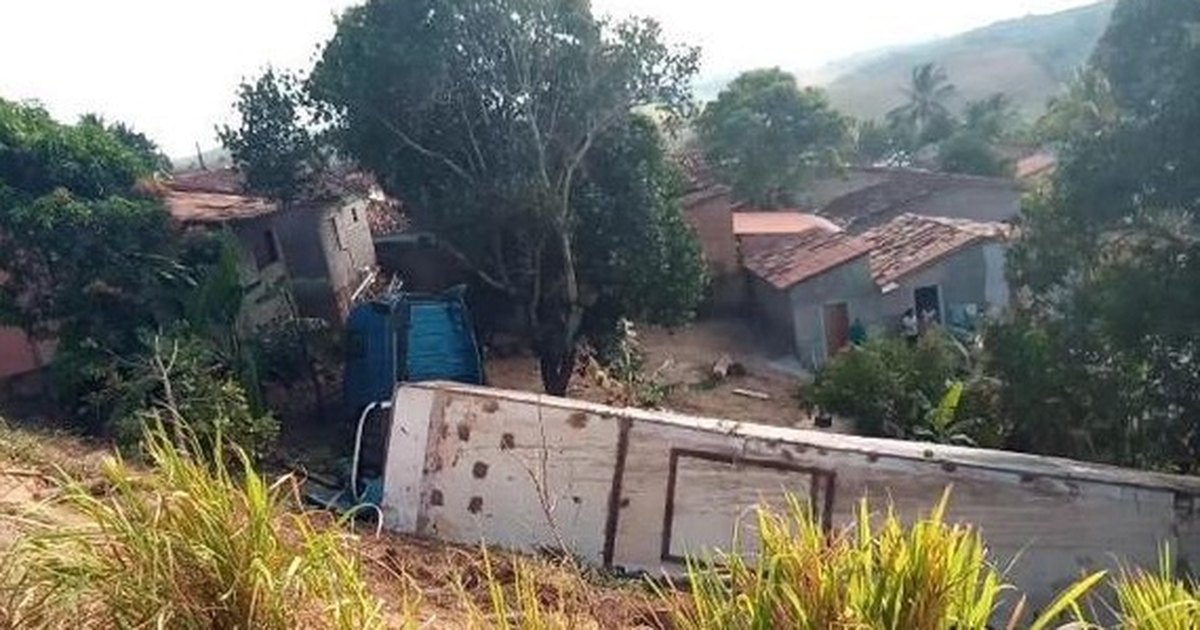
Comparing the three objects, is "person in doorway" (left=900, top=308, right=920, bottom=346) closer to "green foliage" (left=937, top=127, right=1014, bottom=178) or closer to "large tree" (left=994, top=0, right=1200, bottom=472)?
"large tree" (left=994, top=0, right=1200, bottom=472)

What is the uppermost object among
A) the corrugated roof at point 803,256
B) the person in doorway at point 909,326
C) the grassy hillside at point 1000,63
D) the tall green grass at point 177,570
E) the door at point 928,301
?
the grassy hillside at point 1000,63

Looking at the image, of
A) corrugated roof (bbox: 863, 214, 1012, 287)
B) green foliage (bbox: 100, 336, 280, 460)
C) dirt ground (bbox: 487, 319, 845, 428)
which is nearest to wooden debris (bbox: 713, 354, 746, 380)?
dirt ground (bbox: 487, 319, 845, 428)

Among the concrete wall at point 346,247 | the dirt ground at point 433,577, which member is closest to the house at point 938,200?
the concrete wall at point 346,247

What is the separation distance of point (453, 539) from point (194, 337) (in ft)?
21.1

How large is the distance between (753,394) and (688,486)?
37.2 feet

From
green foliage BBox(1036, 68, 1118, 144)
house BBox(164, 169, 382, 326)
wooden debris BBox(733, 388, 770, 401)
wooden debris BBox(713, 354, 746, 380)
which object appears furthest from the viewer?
wooden debris BBox(713, 354, 746, 380)

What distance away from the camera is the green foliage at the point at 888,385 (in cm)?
1447

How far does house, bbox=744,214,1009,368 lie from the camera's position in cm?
2212

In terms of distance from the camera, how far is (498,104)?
16062 mm

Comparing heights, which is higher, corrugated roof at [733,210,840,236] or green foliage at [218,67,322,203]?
green foliage at [218,67,322,203]

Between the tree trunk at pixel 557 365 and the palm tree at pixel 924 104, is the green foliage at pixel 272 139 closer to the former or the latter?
the tree trunk at pixel 557 365

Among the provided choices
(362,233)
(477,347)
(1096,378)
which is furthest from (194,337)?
(1096,378)

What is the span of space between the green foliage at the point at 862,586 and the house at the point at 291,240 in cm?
1464

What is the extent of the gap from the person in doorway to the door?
9.5 inches
